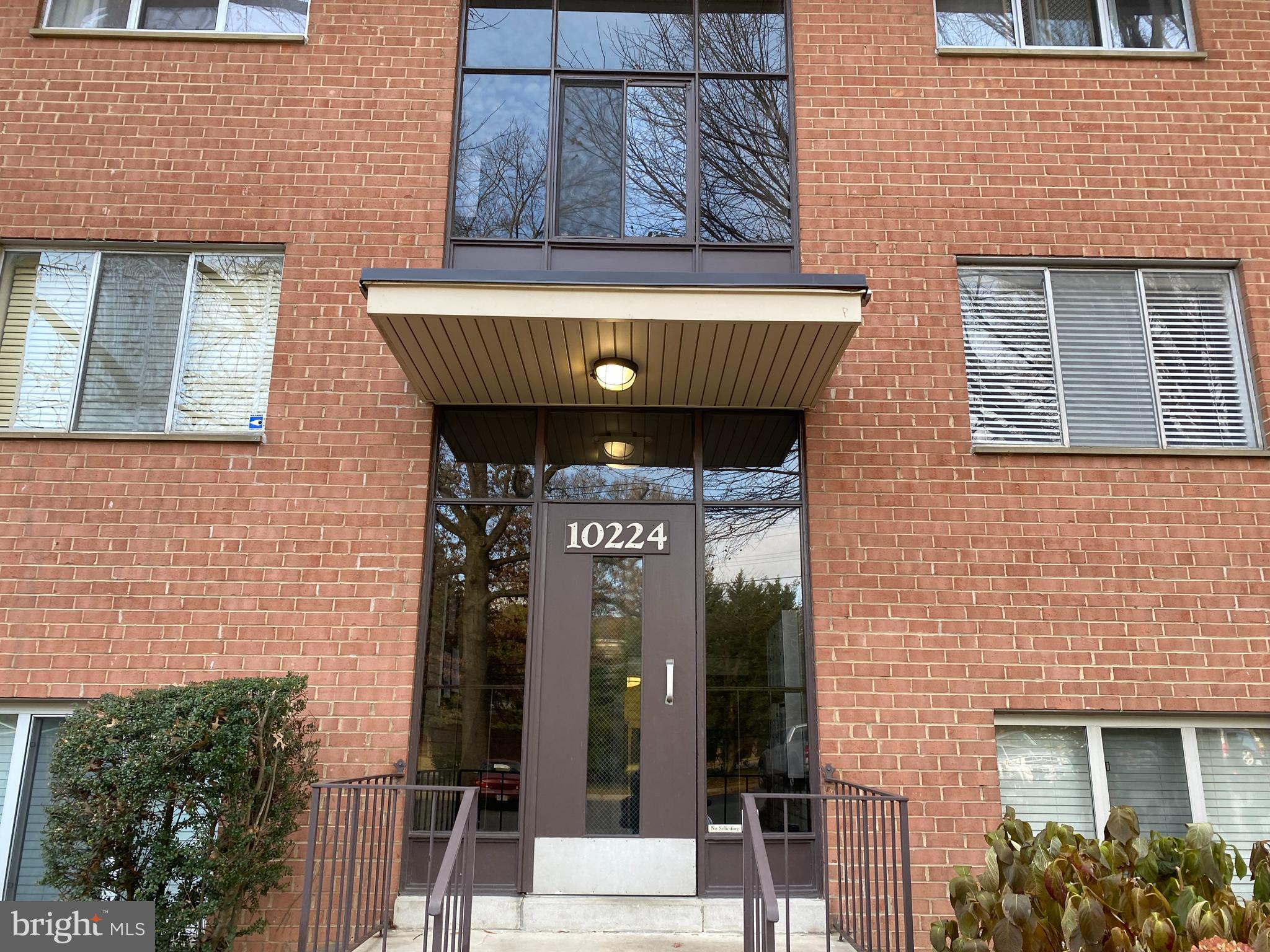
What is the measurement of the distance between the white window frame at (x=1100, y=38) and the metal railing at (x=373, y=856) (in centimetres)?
627

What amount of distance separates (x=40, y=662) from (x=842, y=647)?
4.91m

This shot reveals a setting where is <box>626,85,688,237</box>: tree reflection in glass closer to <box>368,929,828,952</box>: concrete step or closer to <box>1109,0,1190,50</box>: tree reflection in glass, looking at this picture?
<box>1109,0,1190,50</box>: tree reflection in glass

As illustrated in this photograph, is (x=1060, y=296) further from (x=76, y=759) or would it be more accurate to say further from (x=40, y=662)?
(x=40, y=662)

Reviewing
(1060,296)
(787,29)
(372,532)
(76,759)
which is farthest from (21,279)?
(1060,296)

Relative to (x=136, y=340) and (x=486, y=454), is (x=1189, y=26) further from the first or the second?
(x=136, y=340)

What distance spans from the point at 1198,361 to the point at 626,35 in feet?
15.4

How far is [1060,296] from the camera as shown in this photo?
6.45 metres

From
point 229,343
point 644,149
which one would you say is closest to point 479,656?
point 229,343

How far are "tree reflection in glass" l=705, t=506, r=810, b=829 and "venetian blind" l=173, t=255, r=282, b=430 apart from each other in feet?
10.4

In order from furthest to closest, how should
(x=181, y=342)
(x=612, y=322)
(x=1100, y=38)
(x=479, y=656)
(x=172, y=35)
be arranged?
(x=1100, y=38) < (x=172, y=35) < (x=181, y=342) < (x=479, y=656) < (x=612, y=322)

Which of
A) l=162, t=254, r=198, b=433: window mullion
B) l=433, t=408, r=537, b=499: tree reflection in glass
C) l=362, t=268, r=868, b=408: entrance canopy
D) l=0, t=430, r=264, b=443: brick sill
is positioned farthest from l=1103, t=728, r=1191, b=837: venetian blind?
l=162, t=254, r=198, b=433: window mullion

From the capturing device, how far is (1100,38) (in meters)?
6.96

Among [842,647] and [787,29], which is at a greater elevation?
[787,29]

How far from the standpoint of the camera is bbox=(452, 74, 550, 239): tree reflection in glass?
21.1ft
